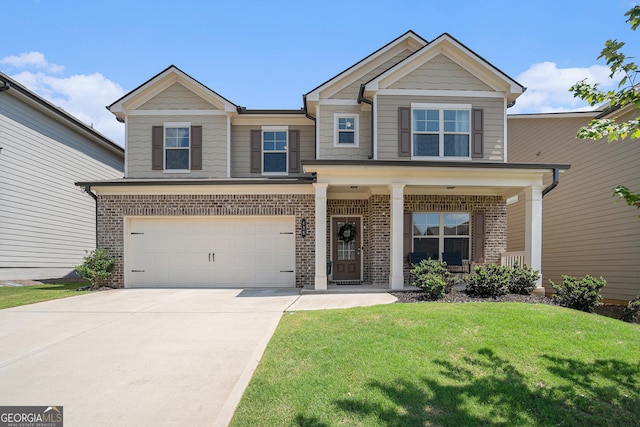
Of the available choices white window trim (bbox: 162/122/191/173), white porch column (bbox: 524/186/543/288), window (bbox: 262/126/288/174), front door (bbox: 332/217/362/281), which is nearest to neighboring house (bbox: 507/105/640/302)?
white porch column (bbox: 524/186/543/288)

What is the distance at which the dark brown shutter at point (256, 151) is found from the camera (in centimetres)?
1312

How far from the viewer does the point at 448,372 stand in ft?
15.0

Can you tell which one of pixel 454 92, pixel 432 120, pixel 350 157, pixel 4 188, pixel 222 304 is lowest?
pixel 222 304

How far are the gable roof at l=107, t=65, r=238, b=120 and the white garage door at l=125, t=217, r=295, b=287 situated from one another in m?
3.87

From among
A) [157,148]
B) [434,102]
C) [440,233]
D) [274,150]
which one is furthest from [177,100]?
[440,233]

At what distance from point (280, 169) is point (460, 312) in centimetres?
802

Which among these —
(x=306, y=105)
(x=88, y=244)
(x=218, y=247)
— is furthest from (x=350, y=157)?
(x=88, y=244)

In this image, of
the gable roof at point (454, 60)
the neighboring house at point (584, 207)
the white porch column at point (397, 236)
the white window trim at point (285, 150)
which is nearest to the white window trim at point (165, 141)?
the white window trim at point (285, 150)

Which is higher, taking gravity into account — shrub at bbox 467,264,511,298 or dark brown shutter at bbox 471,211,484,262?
dark brown shutter at bbox 471,211,484,262

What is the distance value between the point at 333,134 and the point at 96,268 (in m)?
8.09

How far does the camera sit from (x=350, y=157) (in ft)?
39.7

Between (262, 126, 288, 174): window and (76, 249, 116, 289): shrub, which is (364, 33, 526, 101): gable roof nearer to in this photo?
(262, 126, 288, 174): window

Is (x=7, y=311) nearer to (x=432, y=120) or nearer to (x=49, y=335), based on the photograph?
(x=49, y=335)

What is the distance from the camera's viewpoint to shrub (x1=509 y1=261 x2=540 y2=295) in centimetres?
927
